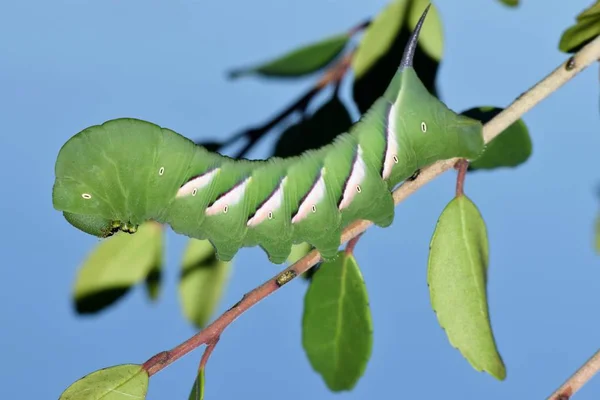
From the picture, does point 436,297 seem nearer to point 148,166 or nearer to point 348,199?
point 348,199

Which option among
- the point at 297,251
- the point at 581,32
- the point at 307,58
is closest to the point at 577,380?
the point at 581,32

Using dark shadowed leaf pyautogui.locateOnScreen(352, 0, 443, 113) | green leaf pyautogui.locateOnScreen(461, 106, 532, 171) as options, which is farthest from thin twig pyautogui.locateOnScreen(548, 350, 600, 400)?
dark shadowed leaf pyautogui.locateOnScreen(352, 0, 443, 113)

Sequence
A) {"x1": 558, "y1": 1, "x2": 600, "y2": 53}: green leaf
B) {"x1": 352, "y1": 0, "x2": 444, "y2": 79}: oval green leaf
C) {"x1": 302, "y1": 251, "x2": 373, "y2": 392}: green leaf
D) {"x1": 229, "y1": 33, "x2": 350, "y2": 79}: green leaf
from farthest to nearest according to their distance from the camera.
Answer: {"x1": 229, "y1": 33, "x2": 350, "y2": 79}: green leaf < {"x1": 352, "y1": 0, "x2": 444, "y2": 79}: oval green leaf < {"x1": 302, "y1": 251, "x2": 373, "y2": 392}: green leaf < {"x1": 558, "y1": 1, "x2": 600, "y2": 53}: green leaf

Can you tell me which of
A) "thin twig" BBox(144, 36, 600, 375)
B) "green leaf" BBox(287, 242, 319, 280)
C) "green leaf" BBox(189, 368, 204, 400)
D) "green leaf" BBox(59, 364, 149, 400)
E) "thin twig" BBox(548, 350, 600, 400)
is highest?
"green leaf" BBox(59, 364, 149, 400)

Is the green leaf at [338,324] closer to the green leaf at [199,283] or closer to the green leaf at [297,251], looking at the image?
the green leaf at [297,251]

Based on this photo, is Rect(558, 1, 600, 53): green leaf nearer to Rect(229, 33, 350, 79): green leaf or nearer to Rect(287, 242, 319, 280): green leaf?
Result: Rect(229, 33, 350, 79): green leaf

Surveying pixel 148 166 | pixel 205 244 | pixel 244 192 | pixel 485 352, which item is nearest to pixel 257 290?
pixel 244 192

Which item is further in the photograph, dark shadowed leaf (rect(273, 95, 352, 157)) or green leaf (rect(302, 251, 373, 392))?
dark shadowed leaf (rect(273, 95, 352, 157))
